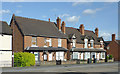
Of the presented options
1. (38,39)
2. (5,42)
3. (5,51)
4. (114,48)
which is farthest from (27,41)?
(114,48)

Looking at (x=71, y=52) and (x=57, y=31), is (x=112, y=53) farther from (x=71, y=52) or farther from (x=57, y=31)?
(x=57, y=31)

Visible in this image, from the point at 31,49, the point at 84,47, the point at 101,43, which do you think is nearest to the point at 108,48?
the point at 101,43

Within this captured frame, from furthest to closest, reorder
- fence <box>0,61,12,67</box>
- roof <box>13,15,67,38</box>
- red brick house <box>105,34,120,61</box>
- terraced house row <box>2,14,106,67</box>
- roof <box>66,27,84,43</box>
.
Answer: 1. red brick house <box>105,34,120,61</box>
2. roof <box>66,27,84,43</box>
3. roof <box>13,15,67,38</box>
4. terraced house row <box>2,14,106,67</box>
5. fence <box>0,61,12,67</box>

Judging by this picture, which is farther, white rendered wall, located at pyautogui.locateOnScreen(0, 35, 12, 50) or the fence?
white rendered wall, located at pyautogui.locateOnScreen(0, 35, 12, 50)

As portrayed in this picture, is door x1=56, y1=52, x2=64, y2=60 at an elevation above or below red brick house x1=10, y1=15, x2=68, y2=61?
below

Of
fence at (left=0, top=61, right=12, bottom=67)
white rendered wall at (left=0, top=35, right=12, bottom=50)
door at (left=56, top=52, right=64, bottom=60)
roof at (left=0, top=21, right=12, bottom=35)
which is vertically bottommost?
fence at (left=0, top=61, right=12, bottom=67)

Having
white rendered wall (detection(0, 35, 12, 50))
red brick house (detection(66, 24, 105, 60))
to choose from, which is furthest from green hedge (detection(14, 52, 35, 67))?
red brick house (detection(66, 24, 105, 60))

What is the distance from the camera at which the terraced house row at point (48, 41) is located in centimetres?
3419

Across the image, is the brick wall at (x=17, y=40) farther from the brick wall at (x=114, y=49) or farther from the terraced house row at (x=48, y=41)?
the brick wall at (x=114, y=49)

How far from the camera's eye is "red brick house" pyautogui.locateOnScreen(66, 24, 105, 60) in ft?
140

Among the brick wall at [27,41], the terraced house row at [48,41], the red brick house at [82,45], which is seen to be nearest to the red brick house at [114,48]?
the red brick house at [82,45]

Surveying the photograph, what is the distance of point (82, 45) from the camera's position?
45719 millimetres

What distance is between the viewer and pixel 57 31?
41500 millimetres

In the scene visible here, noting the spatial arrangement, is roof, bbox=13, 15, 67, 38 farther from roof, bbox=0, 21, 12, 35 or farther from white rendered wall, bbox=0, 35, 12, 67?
white rendered wall, bbox=0, 35, 12, 67
